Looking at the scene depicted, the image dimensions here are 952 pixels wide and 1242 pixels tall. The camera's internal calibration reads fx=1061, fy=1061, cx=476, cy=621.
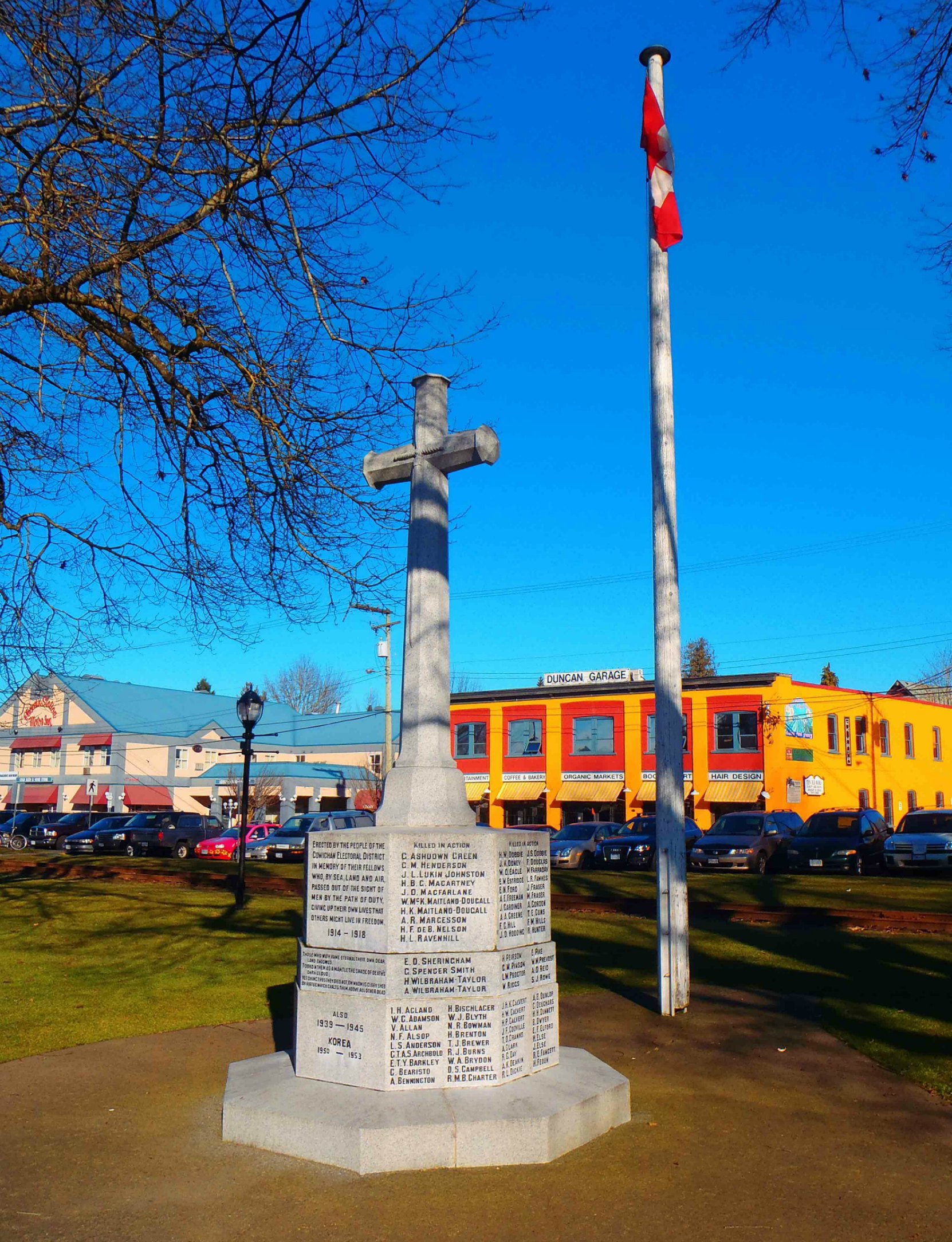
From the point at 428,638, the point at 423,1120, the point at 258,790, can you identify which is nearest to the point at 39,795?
the point at 258,790

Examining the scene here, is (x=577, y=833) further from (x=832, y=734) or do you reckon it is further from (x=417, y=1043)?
(x=417, y=1043)

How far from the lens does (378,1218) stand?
15.9 ft

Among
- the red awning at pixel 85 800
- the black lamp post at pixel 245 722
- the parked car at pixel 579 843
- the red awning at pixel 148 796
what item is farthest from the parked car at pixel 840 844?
the red awning at pixel 85 800

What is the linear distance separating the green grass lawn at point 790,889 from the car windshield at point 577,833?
7335mm

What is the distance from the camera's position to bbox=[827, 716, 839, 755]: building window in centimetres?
4988

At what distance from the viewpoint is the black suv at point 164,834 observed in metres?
39.0

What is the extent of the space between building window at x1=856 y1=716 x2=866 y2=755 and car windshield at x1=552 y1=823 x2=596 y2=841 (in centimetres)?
2373

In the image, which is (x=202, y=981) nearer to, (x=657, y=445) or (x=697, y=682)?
(x=657, y=445)

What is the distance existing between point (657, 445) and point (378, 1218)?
7122 millimetres

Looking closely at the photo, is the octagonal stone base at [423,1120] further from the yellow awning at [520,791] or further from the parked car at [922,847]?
the yellow awning at [520,791]

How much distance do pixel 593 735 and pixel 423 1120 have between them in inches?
1874

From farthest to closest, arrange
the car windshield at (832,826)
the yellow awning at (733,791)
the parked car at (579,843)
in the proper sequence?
1. the yellow awning at (733,791)
2. the parked car at (579,843)
3. the car windshield at (832,826)

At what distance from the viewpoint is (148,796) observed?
63469 millimetres

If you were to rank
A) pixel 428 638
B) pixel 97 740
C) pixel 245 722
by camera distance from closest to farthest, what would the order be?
pixel 428 638 → pixel 245 722 → pixel 97 740
